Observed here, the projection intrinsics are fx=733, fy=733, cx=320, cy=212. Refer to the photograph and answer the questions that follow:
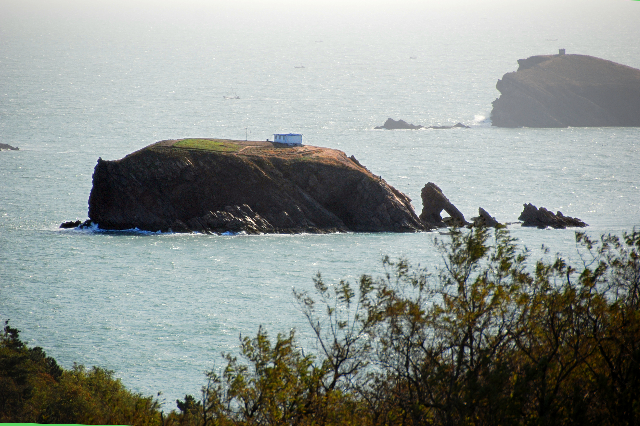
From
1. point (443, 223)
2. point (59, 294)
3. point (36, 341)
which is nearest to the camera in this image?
point (36, 341)

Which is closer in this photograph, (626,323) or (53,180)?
(626,323)

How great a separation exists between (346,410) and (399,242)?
200ft

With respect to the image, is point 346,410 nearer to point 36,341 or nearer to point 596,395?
point 596,395

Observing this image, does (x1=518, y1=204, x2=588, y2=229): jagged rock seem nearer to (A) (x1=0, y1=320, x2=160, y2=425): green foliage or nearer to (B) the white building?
(B) the white building

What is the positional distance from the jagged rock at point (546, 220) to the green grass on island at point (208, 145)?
127 feet

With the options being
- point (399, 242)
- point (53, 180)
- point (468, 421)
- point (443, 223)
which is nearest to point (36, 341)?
point (468, 421)

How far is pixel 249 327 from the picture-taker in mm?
53469

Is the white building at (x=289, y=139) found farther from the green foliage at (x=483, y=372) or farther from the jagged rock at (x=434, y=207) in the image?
the green foliage at (x=483, y=372)

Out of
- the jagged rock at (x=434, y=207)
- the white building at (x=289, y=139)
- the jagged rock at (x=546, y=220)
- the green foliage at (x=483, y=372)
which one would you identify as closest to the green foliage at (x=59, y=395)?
the green foliage at (x=483, y=372)

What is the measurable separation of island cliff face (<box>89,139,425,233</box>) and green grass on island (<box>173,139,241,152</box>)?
1.28 feet

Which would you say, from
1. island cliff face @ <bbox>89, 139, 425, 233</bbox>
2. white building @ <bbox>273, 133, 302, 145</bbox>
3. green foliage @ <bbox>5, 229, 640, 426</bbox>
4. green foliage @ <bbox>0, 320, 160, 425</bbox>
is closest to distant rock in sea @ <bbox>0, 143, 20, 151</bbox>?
island cliff face @ <bbox>89, 139, 425, 233</bbox>

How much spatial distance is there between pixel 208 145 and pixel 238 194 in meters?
11.5

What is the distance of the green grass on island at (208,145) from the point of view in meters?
95.4

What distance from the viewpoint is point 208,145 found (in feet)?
318
